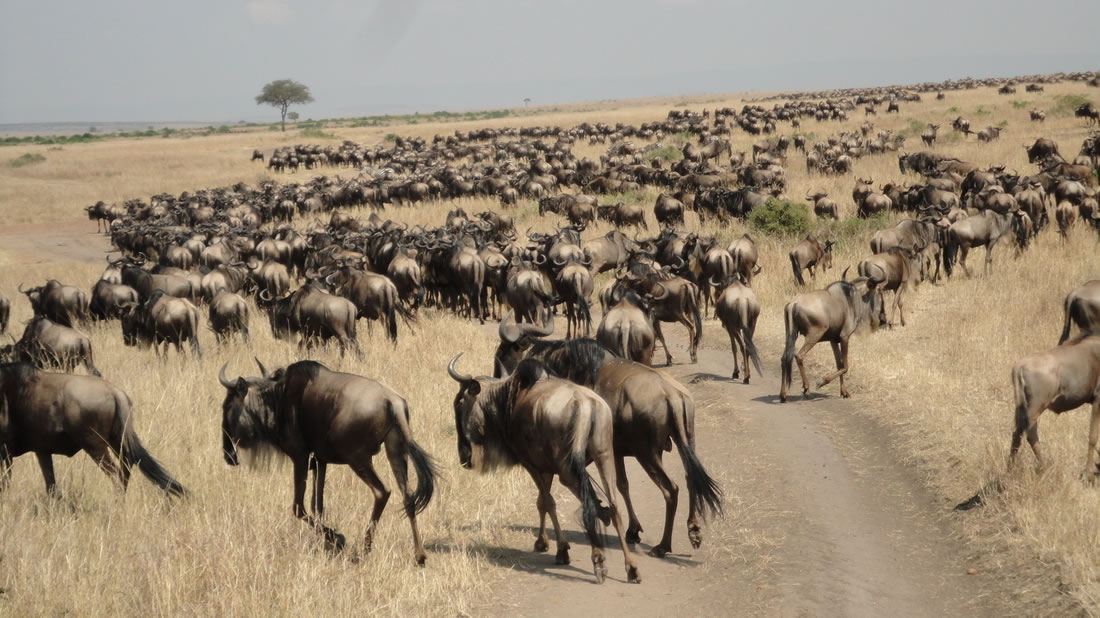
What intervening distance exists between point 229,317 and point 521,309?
4731 millimetres

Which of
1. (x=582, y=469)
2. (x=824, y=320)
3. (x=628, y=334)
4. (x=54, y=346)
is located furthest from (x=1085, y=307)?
(x=54, y=346)

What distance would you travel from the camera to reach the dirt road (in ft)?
22.2

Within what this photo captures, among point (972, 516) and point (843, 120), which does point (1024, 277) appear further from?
point (843, 120)

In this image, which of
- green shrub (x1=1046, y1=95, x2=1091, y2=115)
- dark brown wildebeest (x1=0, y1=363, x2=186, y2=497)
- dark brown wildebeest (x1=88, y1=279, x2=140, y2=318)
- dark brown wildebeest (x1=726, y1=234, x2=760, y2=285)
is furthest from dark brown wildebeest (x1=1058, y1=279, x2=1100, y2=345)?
green shrub (x1=1046, y1=95, x2=1091, y2=115)

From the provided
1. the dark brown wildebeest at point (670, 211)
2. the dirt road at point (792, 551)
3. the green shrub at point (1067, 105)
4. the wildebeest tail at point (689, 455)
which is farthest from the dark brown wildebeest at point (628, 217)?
the green shrub at point (1067, 105)

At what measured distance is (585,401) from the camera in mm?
6660

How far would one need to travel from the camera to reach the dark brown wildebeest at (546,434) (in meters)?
6.63

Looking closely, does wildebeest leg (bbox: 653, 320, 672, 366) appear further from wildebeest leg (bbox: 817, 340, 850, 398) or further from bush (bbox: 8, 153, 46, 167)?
bush (bbox: 8, 153, 46, 167)

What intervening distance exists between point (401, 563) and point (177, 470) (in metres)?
3.14

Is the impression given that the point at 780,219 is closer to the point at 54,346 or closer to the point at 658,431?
the point at 54,346

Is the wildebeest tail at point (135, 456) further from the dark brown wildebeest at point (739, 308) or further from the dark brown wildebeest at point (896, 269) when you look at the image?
the dark brown wildebeest at point (896, 269)

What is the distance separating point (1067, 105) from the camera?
5269 centimetres

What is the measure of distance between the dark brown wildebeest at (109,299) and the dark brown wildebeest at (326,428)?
37.0ft

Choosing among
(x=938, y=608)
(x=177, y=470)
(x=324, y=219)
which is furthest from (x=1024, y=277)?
(x=324, y=219)
